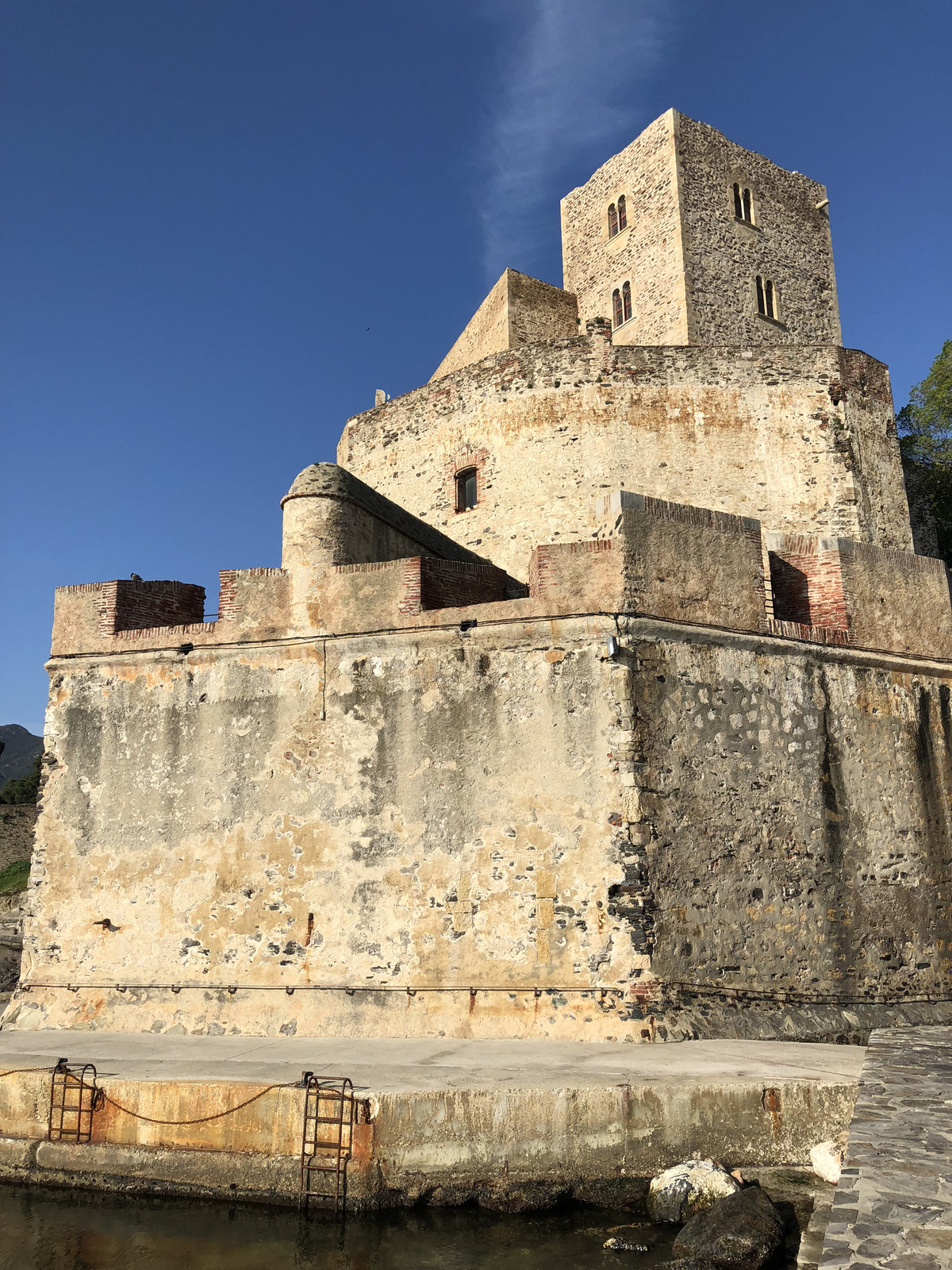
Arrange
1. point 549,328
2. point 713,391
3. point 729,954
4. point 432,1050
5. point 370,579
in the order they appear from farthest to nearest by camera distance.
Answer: point 549,328 → point 713,391 → point 370,579 → point 729,954 → point 432,1050

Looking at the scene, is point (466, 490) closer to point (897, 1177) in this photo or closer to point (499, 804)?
point (499, 804)

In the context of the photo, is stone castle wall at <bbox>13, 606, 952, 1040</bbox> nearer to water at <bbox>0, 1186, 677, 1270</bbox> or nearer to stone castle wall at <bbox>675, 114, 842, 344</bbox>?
water at <bbox>0, 1186, 677, 1270</bbox>

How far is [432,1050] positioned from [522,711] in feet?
8.87

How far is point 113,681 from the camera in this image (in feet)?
31.1

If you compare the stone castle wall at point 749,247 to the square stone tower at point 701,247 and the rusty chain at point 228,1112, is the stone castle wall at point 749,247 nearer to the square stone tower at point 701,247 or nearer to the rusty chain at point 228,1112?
the square stone tower at point 701,247

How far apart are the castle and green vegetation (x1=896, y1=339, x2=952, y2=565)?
10.5m

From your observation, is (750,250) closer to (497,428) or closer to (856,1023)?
(497,428)

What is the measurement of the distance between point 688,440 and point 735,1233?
11.7 metres

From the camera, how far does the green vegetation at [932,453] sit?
19484mm

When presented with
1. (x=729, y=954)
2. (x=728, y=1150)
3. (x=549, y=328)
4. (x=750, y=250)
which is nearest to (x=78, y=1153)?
(x=728, y=1150)

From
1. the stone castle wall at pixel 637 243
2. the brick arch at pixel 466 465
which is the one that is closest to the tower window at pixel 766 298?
the stone castle wall at pixel 637 243

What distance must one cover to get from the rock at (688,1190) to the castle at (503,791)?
5.87ft

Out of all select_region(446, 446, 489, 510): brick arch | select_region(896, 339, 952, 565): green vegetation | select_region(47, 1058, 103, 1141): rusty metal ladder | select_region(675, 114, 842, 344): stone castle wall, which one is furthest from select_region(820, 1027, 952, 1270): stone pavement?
select_region(675, 114, 842, 344): stone castle wall

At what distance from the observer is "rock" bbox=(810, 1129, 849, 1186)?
521 centimetres
